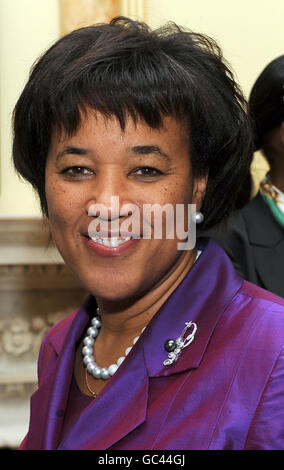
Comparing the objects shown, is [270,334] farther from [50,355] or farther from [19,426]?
[19,426]

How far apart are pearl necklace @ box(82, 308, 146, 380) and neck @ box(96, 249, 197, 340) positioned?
0.03 meters

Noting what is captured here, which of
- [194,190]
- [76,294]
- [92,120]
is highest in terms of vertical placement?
[92,120]

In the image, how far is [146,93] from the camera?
1244mm

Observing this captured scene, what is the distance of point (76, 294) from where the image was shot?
2.88 m

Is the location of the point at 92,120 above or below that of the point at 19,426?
above

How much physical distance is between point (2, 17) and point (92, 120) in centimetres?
163

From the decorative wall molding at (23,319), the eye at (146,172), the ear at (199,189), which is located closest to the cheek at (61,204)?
the eye at (146,172)

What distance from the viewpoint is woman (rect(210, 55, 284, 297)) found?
212 centimetres

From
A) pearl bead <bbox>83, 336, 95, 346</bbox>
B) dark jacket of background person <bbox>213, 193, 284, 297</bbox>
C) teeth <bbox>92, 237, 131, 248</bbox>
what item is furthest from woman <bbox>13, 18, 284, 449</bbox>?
dark jacket of background person <bbox>213, 193, 284, 297</bbox>

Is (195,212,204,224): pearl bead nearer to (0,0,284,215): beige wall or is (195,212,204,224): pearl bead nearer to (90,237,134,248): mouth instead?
(90,237,134,248): mouth

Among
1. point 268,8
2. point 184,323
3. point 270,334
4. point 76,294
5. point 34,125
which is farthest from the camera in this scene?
point 76,294

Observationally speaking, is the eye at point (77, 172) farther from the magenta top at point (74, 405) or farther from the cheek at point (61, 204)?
the magenta top at point (74, 405)

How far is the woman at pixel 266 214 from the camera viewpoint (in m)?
2.12

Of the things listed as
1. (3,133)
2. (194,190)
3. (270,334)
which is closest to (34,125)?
(194,190)
